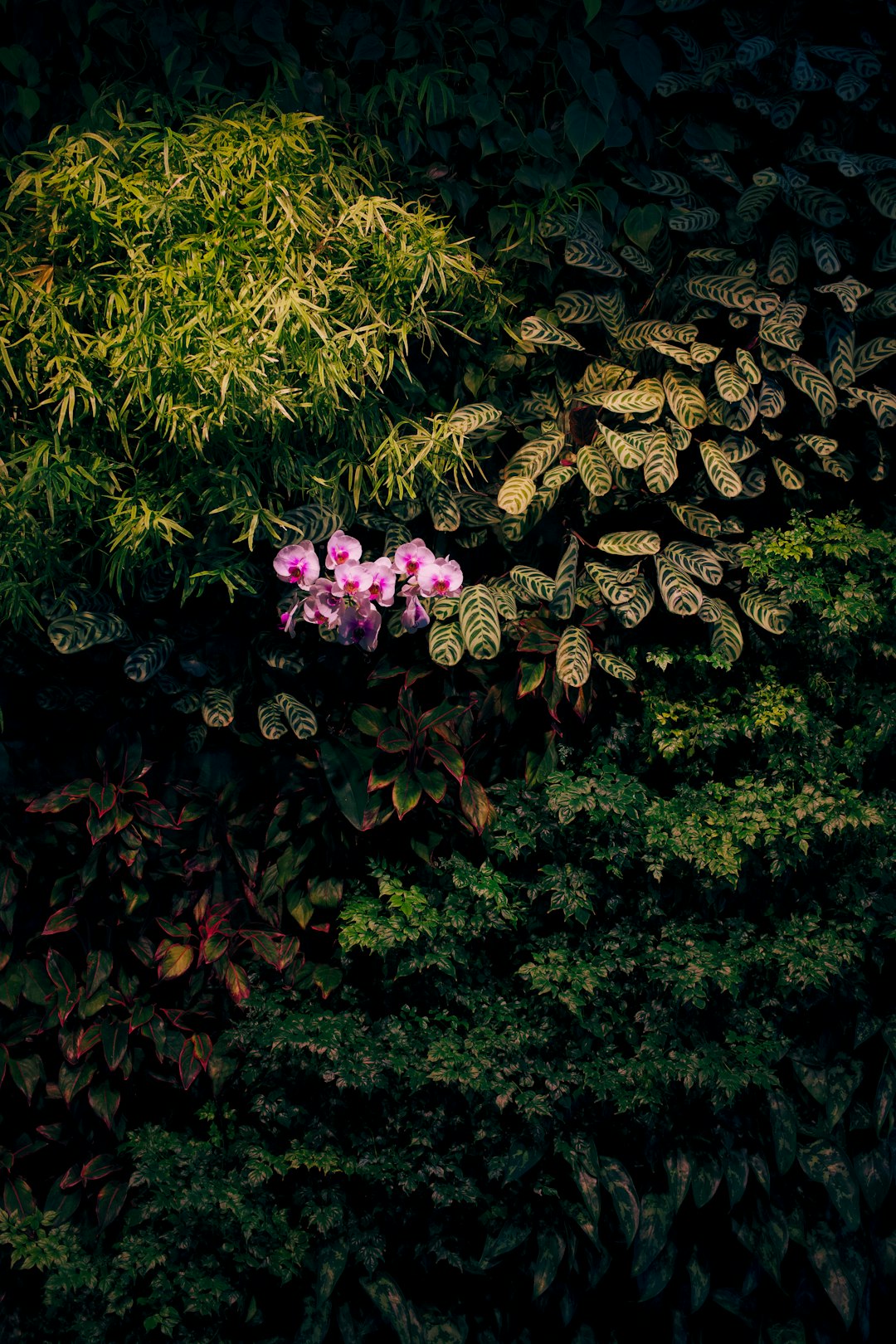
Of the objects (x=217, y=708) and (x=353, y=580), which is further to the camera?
(x=217, y=708)

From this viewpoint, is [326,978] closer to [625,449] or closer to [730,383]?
[625,449]

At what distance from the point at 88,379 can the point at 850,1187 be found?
2.50m

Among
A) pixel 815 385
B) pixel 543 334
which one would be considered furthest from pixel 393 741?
pixel 815 385

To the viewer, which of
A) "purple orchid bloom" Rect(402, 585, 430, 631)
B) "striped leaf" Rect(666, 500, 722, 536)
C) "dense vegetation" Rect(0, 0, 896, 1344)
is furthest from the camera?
"striped leaf" Rect(666, 500, 722, 536)

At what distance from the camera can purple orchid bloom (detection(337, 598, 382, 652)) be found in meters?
2.35

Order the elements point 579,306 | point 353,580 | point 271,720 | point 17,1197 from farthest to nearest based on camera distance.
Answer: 1. point 579,306
2. point 271,720
3. point 17,1197
4. point 353,580

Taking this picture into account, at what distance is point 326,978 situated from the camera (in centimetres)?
251

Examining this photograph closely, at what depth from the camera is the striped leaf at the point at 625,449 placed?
2.43 meters

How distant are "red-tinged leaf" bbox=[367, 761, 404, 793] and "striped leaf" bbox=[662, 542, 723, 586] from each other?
2.77 ft

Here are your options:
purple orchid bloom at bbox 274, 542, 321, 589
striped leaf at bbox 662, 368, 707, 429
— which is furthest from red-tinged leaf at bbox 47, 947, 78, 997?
striped leaf at bbox 662, 368, 707, 429

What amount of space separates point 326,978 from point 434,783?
554 mm

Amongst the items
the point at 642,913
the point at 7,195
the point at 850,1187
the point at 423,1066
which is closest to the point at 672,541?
the point at 642,913

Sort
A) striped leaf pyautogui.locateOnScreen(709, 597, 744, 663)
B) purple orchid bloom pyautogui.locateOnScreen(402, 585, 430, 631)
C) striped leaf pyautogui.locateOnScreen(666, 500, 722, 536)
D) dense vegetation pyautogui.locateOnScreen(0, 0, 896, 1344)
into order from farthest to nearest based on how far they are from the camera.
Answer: striped leaf pyautogui.locateOnScreen(666, 500, 722, 536), striped leaf pyautogui.locateOnScreen(709, 597, 744, 663), purple orchid bloom pyautogui.locateOnScreen(402, 585, 430, 631), dense vegetation pyautogui.locateOnScreen(0, 0, 896, 1344)

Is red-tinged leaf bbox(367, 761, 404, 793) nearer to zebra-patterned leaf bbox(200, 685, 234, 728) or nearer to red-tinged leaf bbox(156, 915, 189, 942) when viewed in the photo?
zebra-patterned leaf bbox(200, 685, 234, 728)
